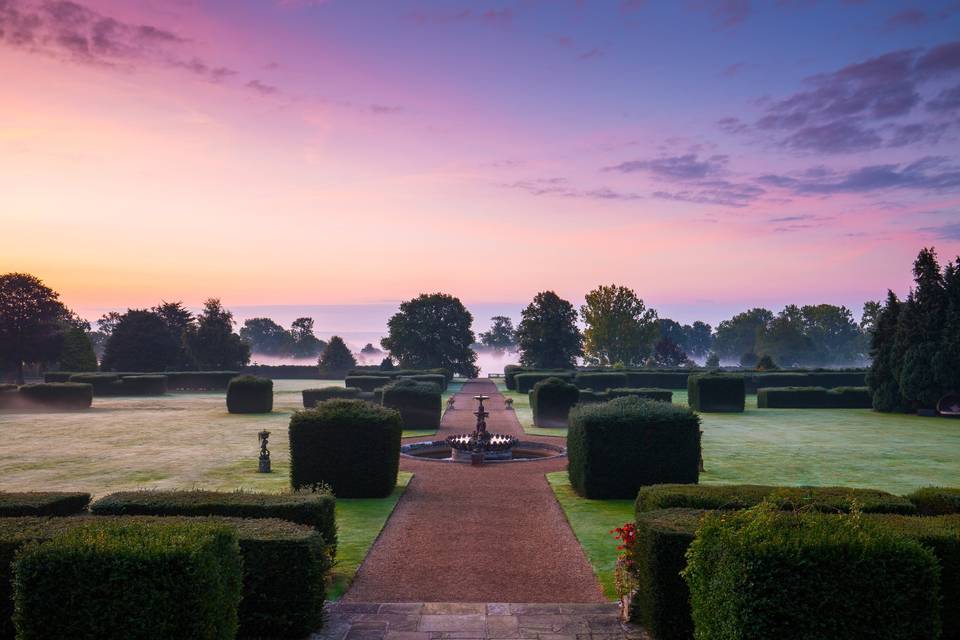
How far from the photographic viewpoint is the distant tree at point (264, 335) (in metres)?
167

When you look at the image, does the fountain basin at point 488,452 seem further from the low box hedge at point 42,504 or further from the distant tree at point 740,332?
the distant tree at point 740,332

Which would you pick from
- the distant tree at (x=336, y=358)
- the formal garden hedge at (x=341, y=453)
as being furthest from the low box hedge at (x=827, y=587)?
the distant tree at (x=336, y=358)

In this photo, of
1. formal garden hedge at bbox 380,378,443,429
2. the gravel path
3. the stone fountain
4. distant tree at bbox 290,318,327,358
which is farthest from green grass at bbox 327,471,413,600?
distant tree at bbox 290,318,327,358

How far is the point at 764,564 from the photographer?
5883 mm

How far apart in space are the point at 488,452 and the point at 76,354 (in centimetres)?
5901

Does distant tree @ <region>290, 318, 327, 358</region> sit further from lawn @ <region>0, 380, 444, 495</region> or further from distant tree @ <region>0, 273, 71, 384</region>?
lawn @ <region>0, 380, 444, 495</region>

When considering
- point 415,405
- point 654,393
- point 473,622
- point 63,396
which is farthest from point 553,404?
point 63,396

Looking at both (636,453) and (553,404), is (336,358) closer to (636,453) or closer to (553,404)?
(553,404)

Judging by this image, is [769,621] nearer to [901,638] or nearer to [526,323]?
[901,638]

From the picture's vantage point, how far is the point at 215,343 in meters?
74.7

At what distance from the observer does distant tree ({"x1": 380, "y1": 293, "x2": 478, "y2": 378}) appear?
8356 cm

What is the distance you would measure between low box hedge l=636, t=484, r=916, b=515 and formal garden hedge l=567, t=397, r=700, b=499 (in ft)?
19.7

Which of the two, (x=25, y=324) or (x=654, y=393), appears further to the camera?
(x=25, y=324)

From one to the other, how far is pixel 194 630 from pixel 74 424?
95.5ft
